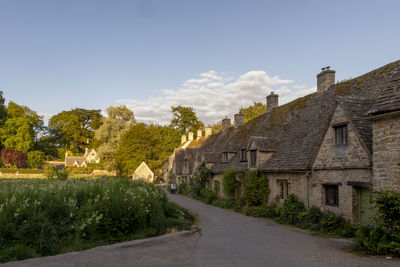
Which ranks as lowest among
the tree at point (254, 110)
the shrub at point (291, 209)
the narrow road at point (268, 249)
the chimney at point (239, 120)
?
the narrow road at point (268, 249)

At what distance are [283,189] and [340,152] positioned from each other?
5255mm

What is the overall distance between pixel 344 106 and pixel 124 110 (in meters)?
59.4

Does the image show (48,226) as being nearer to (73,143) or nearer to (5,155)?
(5,155)

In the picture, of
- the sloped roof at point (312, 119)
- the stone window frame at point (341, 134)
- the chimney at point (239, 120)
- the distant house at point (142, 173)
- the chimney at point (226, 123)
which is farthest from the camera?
the distant house at point (142, 173)

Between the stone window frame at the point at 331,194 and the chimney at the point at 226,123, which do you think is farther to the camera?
the chimney at the point at 226,123

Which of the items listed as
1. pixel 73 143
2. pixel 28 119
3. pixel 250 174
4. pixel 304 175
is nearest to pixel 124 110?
pixel 28 119

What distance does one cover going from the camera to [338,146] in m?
13.5

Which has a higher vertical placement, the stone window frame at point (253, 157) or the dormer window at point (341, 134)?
the dormer window at point (341, 134)

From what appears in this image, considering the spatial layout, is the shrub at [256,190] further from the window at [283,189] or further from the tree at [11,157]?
the tree at [11,157]

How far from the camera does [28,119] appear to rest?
220 ft

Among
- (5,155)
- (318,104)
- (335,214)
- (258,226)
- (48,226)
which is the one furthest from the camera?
(5,155)

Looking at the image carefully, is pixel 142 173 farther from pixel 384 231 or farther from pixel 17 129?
pixel 384 231

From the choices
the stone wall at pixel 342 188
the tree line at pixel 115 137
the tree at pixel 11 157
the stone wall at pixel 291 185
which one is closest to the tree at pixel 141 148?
the tree line at pixel 115 137

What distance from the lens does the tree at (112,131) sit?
6062 cm
